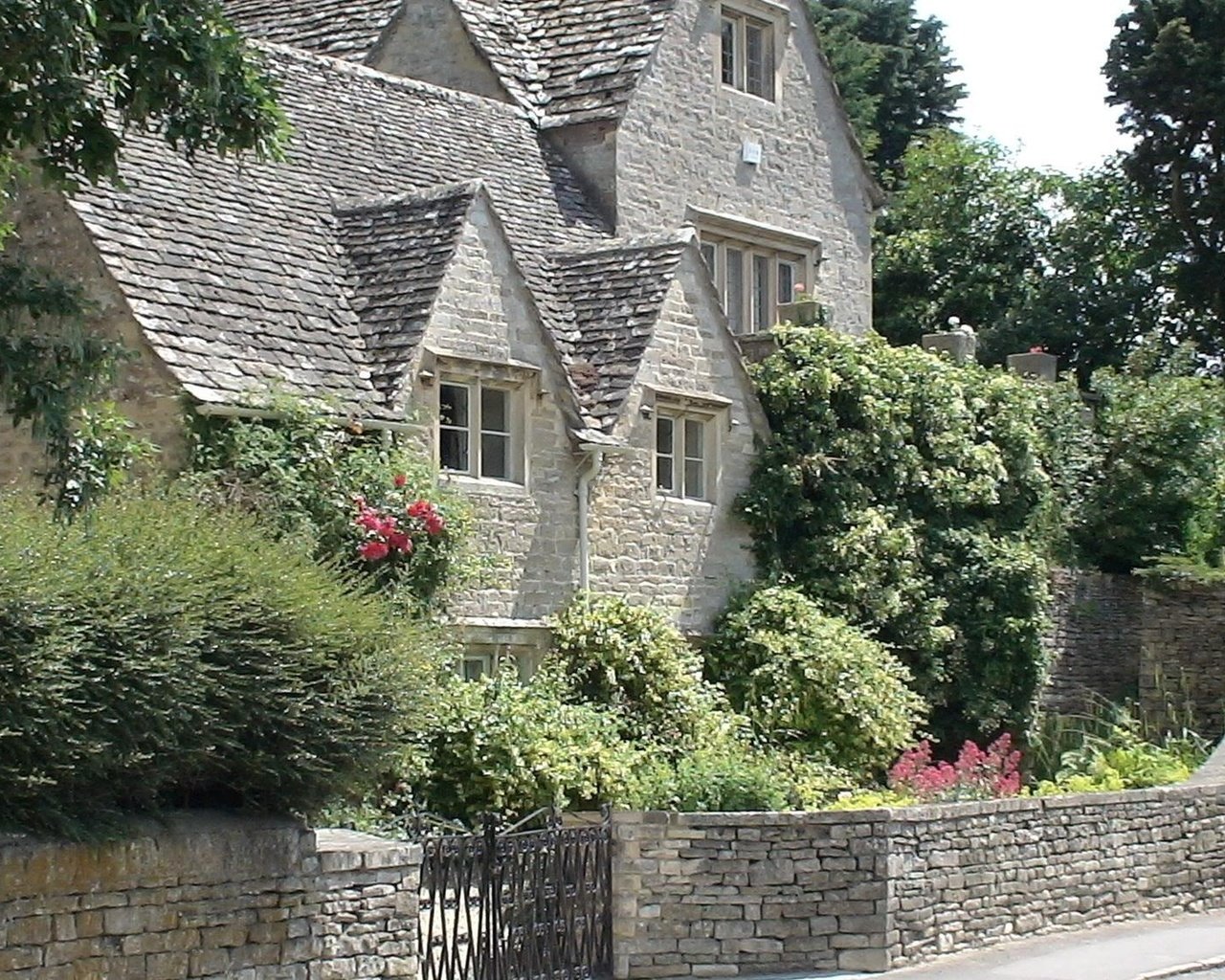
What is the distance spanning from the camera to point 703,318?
2414 centimetres

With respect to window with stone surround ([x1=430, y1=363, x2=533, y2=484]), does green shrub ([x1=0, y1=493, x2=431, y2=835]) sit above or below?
below

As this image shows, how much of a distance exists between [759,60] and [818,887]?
15199mm

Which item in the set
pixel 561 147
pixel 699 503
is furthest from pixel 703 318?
pixel 561 147

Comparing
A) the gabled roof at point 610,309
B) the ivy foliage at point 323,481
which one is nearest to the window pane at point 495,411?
the gabled roof at point 610,309

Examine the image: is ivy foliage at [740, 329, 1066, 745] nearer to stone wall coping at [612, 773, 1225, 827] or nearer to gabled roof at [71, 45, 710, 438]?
gabled roof at [71, 45, 710, 438]

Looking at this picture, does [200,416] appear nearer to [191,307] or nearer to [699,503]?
[191,307]

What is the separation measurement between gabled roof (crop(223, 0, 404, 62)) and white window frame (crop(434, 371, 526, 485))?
8604mm

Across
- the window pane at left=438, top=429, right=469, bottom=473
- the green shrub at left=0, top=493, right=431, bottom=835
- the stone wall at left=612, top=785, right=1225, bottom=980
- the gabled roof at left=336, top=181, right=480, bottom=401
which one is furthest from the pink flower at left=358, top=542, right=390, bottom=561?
the green shrub at left=0, top=493, right=431, bottom=835

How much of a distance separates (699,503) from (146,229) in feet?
23.0

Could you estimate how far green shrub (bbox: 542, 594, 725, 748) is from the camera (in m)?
21.8

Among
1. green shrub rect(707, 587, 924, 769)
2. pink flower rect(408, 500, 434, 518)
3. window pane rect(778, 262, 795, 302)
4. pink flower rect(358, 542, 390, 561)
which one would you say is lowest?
green shrub rect(707, 587, 924, 769)

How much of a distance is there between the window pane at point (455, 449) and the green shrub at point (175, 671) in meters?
7.58

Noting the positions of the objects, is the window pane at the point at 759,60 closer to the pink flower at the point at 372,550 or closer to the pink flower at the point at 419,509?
the pink flower at the point at 419,509

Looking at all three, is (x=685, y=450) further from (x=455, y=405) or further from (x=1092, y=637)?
(x=1092, y=637)
